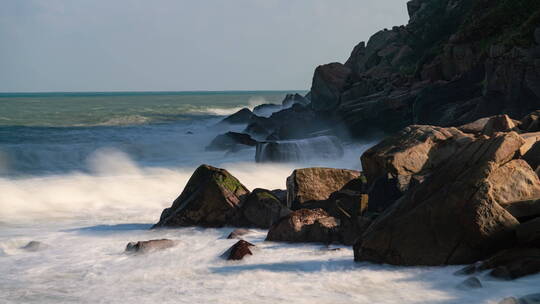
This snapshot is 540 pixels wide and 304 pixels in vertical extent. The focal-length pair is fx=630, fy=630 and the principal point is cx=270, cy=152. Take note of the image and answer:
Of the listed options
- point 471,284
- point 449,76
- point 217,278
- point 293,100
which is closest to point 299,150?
point 449,76

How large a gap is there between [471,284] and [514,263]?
591 millimetres

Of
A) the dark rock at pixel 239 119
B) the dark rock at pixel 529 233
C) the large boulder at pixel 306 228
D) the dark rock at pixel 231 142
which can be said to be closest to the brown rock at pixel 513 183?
the dark rock at pixel 529 233

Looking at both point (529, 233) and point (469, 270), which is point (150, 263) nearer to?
point (469, 270)

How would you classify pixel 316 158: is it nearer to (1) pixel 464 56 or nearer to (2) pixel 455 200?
(1) pixel 464 56

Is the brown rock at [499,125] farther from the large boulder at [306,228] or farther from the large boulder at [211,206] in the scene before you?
the large boulder at [211,206]

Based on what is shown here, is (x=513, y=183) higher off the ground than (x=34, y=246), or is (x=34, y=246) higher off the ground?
(x=513, y=183)

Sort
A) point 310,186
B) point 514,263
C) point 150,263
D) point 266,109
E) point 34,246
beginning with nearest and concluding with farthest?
point 514,263, point 150,263, point 34,246, point 310,186, point 266,109

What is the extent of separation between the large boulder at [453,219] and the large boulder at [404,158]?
1.85 meters

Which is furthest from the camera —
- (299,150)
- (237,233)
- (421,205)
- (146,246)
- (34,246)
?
(299,150)

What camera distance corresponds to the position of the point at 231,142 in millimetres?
31484

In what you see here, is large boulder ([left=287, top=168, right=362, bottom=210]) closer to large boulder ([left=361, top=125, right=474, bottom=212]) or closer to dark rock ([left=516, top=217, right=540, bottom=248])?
large boulder ([left=361, top=125, right=474, bottom=212])

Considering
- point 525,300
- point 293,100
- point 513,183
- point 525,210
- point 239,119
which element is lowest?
point 239,119

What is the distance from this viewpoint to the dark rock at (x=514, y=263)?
6.94 m

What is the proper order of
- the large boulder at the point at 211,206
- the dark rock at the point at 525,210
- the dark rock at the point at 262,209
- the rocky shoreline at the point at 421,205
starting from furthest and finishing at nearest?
1. the large boulder at the point at 211,206
2. the dark rock at the point at 262,209
3. the dark rock at the point at 525,210
4. the rocky shoreline at the point at 421,205
